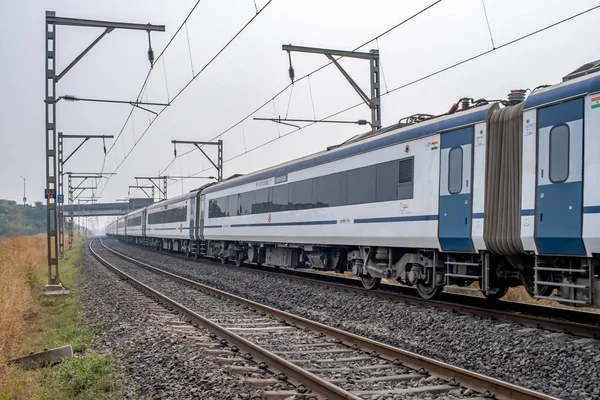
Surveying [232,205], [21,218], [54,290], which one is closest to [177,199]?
[232,205]

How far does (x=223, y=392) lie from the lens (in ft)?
19.3

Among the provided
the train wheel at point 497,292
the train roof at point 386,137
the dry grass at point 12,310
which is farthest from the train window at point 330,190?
the dry grass at point 12,310

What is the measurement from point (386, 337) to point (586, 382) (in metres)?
3.28

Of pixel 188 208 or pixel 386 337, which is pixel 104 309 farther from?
pixel 188 208

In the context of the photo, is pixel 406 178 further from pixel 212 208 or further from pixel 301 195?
pixel 212 208

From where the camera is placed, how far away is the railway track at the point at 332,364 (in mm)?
5688

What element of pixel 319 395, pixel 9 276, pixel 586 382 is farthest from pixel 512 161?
pixel 9 276

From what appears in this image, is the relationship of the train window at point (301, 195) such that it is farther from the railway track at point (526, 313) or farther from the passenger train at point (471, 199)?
the railway track at point (526, 313)

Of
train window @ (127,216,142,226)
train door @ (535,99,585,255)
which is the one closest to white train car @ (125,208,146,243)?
train window @ (127,216,142,226)

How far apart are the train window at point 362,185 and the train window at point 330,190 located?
0.33m

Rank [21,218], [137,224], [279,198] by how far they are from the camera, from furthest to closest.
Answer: [21,218], [137,224], [279,198]

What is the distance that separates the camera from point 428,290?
11.3m

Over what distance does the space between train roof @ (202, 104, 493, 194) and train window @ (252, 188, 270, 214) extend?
1.81 feet

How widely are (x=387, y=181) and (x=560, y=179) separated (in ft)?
14.6
